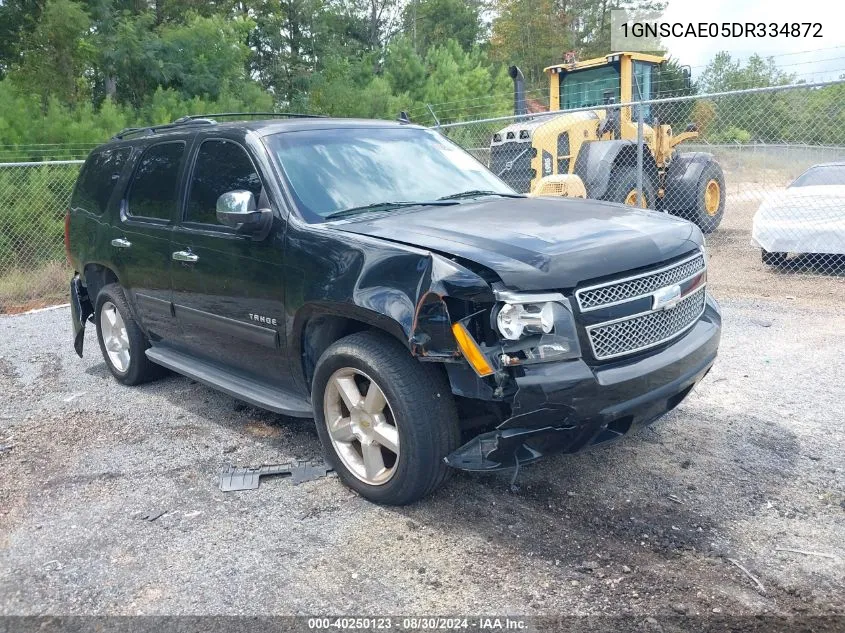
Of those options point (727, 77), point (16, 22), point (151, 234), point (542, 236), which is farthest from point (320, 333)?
point (727, 77)

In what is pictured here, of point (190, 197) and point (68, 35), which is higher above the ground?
point (68, 35)

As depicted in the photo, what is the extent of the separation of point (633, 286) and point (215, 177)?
2.63 meters

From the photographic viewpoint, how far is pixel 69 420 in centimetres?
536

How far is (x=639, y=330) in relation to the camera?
136 inches

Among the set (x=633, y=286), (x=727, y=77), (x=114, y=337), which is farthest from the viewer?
(x=727, y=77)

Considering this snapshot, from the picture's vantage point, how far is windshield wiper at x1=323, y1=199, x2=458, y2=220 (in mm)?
4047

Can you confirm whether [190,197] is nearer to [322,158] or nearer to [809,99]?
[322,158]

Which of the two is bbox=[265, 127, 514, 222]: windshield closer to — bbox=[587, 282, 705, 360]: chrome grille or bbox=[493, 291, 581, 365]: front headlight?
bbox=[493, 291, 581, 365]: front headlight

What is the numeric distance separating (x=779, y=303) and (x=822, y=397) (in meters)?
3.32

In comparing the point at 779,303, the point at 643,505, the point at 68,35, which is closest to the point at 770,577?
the point at 643,505

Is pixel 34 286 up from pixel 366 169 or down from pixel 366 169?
down

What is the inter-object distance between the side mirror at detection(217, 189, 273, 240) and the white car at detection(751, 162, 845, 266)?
755 centimetres

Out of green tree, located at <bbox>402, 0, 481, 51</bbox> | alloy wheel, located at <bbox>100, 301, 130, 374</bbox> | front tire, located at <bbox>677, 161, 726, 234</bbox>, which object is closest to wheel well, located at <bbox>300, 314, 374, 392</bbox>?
alloy wheel, located at <bbox>100, 301, 130, 374</bbox>

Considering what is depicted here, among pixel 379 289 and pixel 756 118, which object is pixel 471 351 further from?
pixel 756 118
